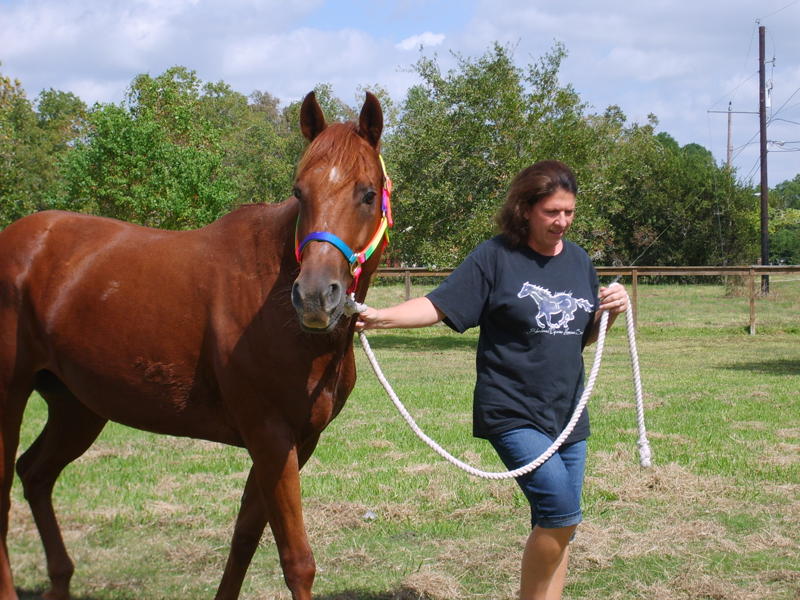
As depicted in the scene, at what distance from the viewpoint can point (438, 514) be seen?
4918 mm

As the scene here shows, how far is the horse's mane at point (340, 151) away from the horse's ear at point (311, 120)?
0.13 m

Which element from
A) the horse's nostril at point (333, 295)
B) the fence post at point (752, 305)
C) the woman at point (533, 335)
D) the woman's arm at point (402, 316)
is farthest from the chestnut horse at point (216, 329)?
the fence post at point (752, 305)

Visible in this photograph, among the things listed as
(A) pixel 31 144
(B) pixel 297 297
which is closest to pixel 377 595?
(B) pixel 297 297

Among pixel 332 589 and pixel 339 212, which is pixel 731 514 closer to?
pixel 332 589

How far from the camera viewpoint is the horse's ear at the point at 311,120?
3.01 metres

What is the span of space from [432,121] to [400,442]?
39.5 ft

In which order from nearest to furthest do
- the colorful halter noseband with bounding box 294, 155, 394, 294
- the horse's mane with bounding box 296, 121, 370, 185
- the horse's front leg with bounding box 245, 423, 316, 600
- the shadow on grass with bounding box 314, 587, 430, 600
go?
1. the colorful halter noseband with bounding box 294, 155, 394, 294
2. the horse's mane with bounding box 296, 121, 370, 185
3. the horse's front leg with bounding box 245, 423, 316, 600
4. the shadow on grass with bounding box 314, 587, 430, 600

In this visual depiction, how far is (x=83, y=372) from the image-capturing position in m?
3.46

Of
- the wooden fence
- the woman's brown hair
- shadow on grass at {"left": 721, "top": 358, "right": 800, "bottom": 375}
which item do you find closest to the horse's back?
the woman's brown hair

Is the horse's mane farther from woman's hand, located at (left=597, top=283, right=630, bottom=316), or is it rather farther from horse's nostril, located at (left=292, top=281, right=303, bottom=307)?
woman's hand, located at (left=597, top=283, right=630, bottom=316)

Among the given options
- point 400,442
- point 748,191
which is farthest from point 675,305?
point 748,191

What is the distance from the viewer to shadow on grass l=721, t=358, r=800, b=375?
12203 mm

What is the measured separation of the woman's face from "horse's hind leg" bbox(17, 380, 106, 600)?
8.27ft

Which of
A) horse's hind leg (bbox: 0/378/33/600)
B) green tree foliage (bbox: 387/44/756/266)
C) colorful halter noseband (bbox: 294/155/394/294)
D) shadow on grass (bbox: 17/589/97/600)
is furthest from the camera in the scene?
green tree foliage (bbox: 387/44/756/266)
